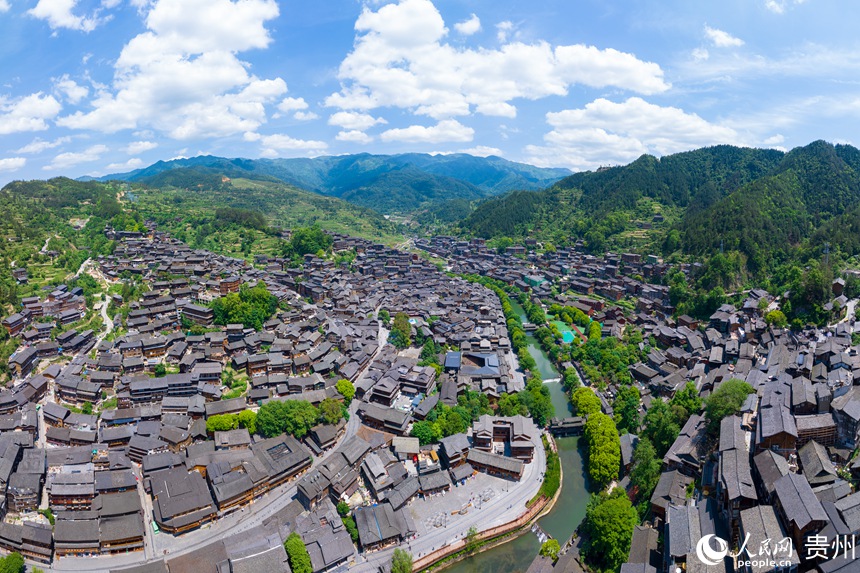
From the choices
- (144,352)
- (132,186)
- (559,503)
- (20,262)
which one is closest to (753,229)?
(559,503)

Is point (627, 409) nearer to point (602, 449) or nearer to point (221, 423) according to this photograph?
point (602, 449)

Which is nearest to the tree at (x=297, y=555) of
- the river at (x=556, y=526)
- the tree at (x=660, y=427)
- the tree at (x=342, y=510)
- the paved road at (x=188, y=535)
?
the tree at (x=342, y=510)

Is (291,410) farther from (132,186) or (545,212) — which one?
(132,186)

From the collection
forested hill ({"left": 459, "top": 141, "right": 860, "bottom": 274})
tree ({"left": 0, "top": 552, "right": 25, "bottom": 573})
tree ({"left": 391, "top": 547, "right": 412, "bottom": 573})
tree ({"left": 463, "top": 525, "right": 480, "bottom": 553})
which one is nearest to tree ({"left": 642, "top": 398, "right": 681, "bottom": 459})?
tree ({"left": 463, "top": 525, "right": 480, "bottom": 553})

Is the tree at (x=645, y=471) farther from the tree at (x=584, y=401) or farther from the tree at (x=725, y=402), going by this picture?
the tree at (x=584, y=401)

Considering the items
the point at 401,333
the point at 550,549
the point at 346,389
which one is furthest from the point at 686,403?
the point at 401,333
